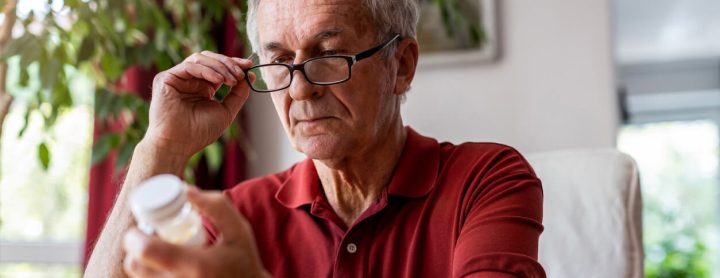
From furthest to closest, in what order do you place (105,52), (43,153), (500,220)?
(105,52)
(43,153)
(500,220)

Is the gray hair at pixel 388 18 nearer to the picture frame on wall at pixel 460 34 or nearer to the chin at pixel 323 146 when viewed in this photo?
the chin at pixel 323 146

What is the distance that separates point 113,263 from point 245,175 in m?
1.50

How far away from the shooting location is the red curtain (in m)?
2.20

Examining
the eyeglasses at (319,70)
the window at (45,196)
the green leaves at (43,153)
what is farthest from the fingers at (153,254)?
the window at (45,196)

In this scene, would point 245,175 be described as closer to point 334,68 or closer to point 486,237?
point 334,68

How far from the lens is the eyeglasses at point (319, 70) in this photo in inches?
48.5

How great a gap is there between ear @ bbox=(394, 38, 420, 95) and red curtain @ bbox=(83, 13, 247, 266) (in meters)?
0.81

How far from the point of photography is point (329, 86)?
4.12 feet

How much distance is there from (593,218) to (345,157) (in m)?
0.49

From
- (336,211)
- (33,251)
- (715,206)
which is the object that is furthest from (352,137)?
(715,206)

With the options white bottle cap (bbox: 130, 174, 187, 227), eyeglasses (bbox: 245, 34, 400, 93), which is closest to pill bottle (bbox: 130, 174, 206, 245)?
white bottle cap (bbox: 130, 174, 187, 227)

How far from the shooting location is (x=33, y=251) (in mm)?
2445

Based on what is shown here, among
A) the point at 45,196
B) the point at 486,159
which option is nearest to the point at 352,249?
the point at 486,159

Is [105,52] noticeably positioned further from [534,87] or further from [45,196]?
[534,87]
